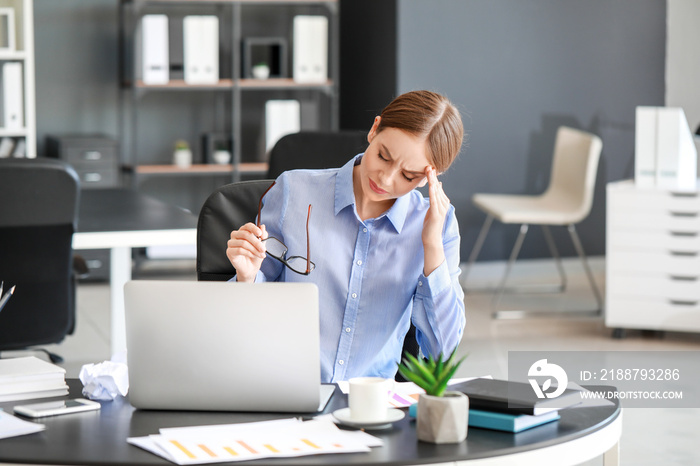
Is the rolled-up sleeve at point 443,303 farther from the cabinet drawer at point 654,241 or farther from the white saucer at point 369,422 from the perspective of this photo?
the cabinet drawer at point 654,241

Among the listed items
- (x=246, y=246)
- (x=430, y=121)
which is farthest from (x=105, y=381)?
(x=430, y=121)

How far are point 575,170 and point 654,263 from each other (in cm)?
113

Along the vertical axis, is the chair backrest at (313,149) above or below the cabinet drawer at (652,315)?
above

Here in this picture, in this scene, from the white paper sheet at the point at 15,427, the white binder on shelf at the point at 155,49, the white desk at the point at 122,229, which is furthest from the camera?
the white binder on shelf at the point at 155,49

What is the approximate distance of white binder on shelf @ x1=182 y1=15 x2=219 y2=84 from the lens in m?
5.99

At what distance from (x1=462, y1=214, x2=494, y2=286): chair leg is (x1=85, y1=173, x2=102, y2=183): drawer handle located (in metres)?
2.28

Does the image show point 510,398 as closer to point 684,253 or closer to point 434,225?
point 434,225

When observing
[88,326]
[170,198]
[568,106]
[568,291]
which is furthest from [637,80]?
[88,326]

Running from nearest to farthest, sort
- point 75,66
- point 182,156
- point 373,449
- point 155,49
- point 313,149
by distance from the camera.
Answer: point 373,449 < point 313,149 < point 155,49 < point 182,156 < point 75,66

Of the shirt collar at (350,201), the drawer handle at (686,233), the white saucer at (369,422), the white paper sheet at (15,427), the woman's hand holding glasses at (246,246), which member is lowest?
the drawer handle at (686,233)

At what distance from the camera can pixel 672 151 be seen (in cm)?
458

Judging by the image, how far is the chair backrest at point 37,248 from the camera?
9.57 feet

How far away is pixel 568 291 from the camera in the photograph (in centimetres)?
588

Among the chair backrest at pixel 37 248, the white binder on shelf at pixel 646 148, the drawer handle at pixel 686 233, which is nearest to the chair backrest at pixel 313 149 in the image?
the chair backrest at pixel 37 248
